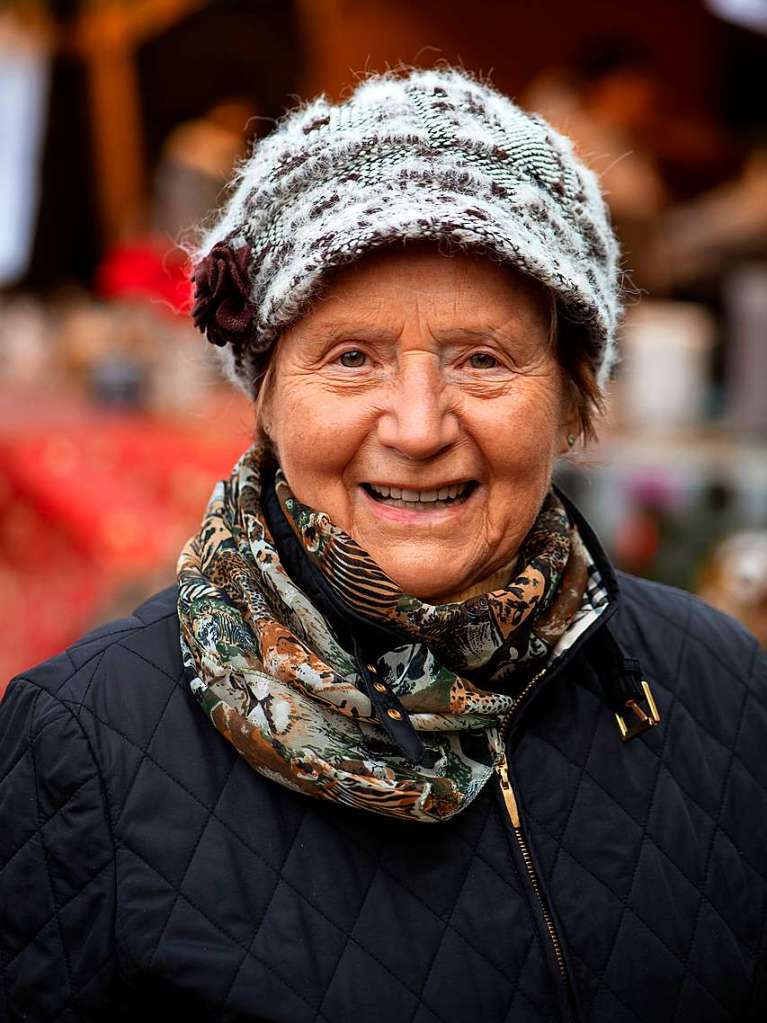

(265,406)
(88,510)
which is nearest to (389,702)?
(265,406)

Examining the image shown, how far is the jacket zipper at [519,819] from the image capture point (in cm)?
128

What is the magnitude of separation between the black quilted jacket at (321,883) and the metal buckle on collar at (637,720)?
26 mm

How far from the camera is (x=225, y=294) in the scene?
1.39m

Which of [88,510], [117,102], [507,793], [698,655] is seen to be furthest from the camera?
[117,102]

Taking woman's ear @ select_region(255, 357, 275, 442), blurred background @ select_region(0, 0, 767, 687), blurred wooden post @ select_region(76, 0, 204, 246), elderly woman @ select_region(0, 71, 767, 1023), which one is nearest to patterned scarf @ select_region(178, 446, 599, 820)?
elderly woman @ select_region(0, 71, 767, 1023)

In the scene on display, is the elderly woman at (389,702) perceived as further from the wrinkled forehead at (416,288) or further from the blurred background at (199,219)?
the blurred background at (199,219)

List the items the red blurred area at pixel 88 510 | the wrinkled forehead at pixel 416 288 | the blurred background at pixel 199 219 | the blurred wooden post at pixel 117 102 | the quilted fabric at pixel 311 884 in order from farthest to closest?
the blurred wooden post at pixel 117 102
the blurred background at pixel 199 219
the red blurred area at pixel 88 510
the wrinkled forehead at pixel 416 288
the quilted fabric at pixel 311 884

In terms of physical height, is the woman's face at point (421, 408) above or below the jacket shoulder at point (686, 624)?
above

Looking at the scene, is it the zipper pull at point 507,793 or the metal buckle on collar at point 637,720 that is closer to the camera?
the zipper pull at point 507,793

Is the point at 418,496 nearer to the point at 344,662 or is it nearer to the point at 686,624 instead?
the point at 344,662

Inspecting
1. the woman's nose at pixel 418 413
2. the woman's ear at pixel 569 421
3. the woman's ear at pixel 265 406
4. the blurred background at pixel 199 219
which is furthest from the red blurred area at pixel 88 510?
the woman's nose at pixel 418 413

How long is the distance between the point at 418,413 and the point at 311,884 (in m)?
0.53

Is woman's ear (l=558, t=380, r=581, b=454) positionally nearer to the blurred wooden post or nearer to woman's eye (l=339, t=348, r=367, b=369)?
woman's eye (l=339, t=348, r=367, b=369)

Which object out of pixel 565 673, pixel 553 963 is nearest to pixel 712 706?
pixel 565 673
